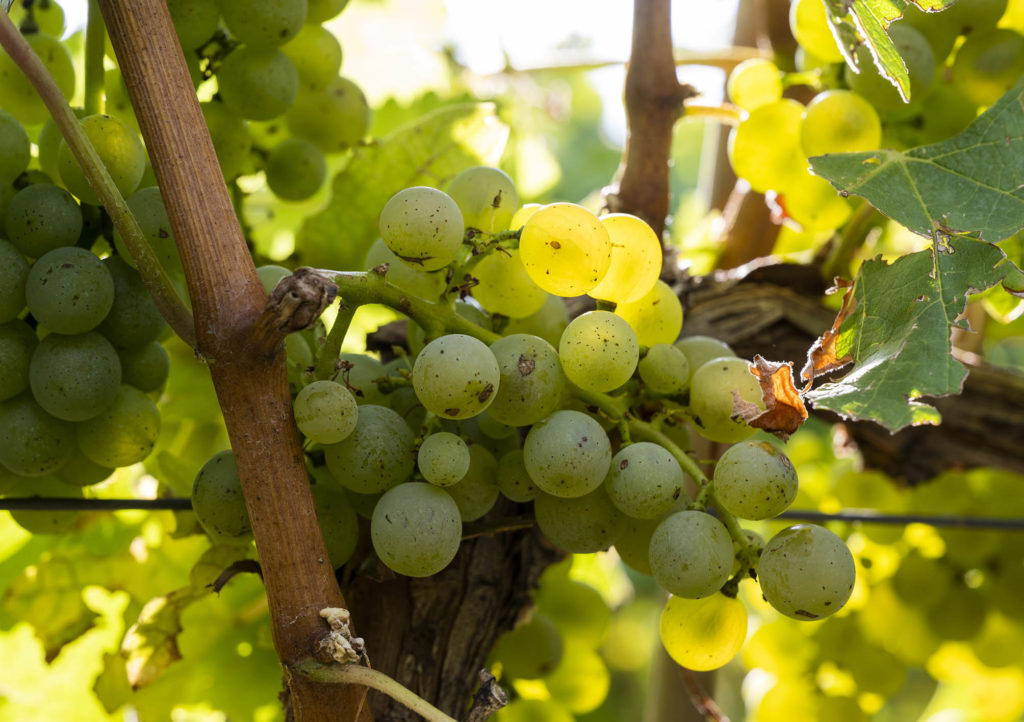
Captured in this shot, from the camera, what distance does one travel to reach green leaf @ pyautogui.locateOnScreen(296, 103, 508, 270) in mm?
866

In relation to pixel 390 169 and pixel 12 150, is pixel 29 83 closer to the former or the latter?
pixel 12 150

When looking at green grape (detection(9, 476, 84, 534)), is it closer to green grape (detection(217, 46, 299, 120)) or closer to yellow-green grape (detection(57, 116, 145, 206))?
yellow-green grape (detection(57, 116, 145, 206))

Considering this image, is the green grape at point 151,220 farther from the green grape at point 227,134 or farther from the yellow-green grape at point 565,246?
the yellow-green grape at point 565,246

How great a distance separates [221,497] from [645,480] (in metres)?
0.28

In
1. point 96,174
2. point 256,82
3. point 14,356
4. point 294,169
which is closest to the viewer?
point 96,174

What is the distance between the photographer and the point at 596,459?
547 mm

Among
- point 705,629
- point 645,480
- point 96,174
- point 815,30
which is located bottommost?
point 705,629

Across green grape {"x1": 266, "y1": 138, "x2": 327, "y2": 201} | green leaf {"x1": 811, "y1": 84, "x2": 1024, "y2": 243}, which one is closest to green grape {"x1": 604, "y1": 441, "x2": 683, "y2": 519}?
green leaf {"x1": 811, "y1": 84, "x2": 1024, "y2": 243}

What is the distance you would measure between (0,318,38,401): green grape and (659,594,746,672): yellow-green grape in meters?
0.49

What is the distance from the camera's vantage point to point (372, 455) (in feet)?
1.84

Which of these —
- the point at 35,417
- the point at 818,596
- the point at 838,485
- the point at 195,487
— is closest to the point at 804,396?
the point at 818,596

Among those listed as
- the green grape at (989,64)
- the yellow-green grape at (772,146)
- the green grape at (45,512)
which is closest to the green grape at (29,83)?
the green grape at (45,512)

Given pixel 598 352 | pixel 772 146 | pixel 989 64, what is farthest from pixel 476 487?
pixel 989 64

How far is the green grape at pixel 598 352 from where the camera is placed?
0.56 metres
